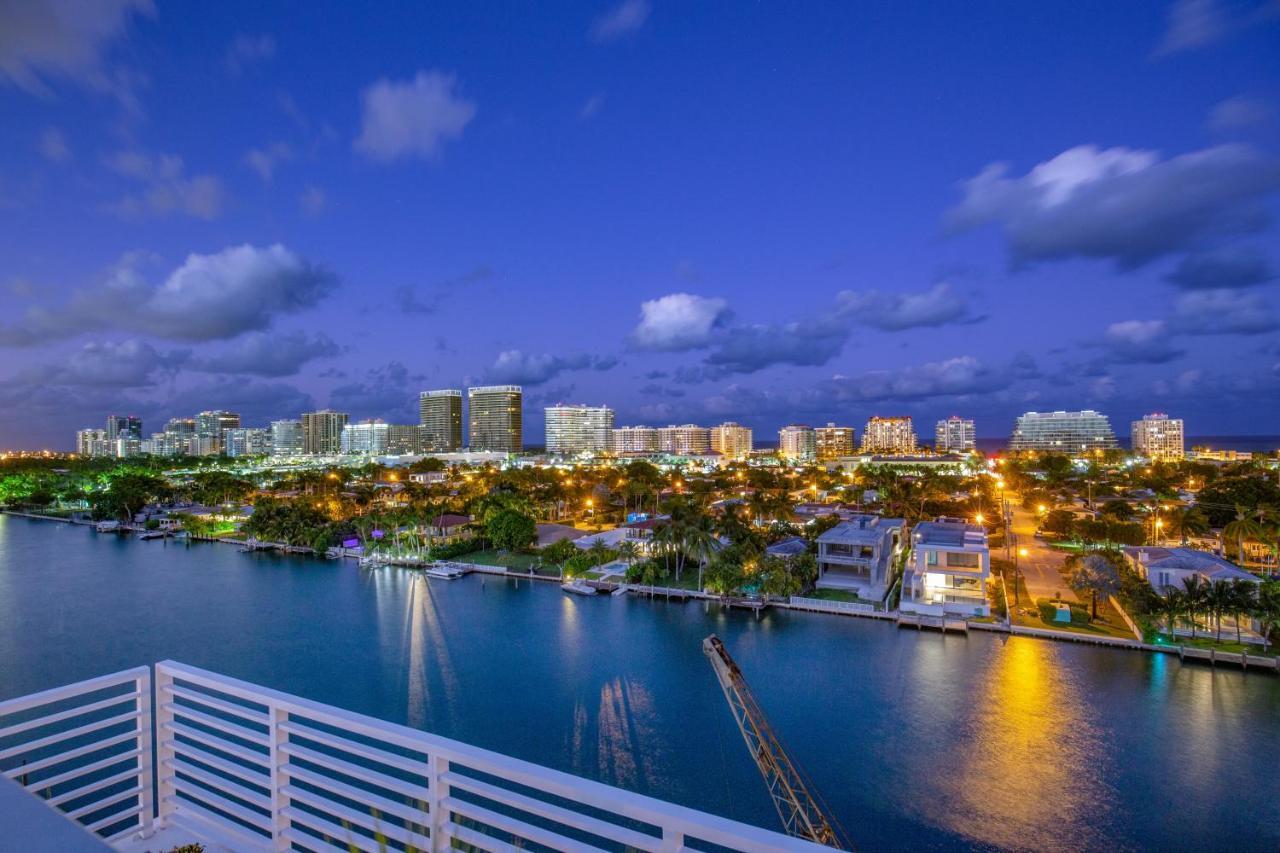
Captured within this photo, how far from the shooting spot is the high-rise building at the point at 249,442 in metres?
142

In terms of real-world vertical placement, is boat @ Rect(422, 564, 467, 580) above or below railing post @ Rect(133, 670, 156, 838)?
below

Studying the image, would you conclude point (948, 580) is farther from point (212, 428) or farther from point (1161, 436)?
point (212, 428)

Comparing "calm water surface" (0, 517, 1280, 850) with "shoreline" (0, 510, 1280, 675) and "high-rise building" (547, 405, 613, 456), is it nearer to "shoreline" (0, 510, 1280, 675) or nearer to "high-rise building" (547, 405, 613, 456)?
"shoreline" (0, 510, 1280, 675)

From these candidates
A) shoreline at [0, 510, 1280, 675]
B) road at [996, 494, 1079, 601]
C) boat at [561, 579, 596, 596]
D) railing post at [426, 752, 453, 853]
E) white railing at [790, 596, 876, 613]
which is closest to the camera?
railing post at [426, 752, 453, 853]

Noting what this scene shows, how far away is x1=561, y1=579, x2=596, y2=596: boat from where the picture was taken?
21797mm

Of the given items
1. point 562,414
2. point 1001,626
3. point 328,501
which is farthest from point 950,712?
point 562,414

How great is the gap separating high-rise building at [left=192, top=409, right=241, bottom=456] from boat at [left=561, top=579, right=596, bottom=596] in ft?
494

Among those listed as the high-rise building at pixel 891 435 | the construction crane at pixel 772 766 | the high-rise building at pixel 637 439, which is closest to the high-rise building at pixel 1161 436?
the high-rise building at pixel 891 435

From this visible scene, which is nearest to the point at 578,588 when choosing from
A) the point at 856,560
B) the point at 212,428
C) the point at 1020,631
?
the point at 856,560

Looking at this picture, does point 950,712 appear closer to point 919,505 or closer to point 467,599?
point 467,599

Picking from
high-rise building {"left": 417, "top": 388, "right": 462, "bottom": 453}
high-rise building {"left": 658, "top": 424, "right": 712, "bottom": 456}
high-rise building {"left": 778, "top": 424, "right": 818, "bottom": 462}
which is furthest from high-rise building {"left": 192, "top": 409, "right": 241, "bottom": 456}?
high-rise building {"left": 778, "top": 424, "right": 818, "bottom": 462}

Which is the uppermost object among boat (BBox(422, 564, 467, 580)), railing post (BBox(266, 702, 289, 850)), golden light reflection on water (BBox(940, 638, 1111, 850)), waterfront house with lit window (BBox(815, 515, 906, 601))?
railing post (BBox(266, 702, 289, 850))

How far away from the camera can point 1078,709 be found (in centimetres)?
1284

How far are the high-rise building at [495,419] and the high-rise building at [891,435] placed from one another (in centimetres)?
7045
